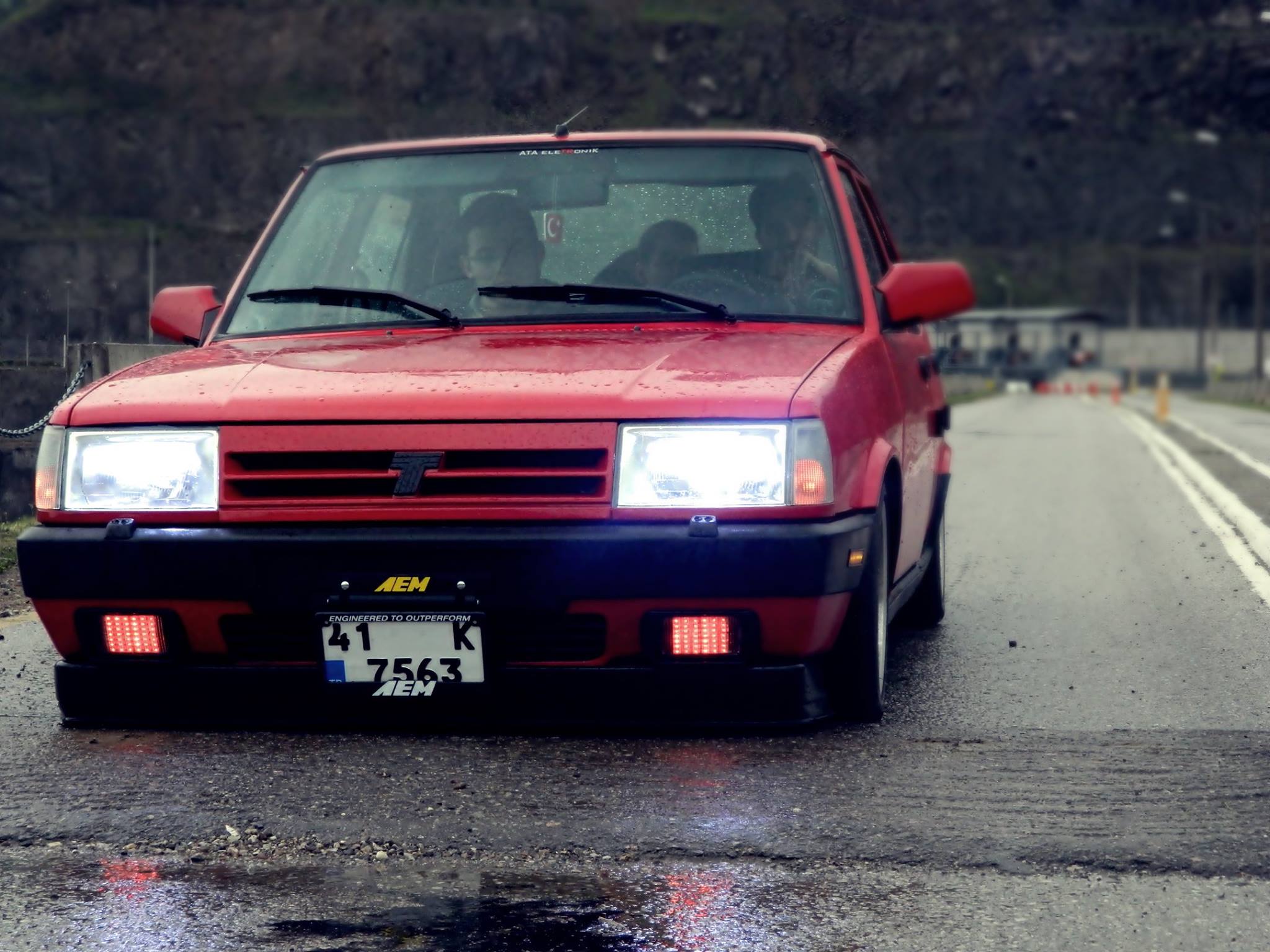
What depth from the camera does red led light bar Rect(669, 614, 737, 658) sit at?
14.6 feet

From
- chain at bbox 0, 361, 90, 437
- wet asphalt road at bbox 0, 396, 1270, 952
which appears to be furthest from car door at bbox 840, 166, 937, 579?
chain at bbox 0, 361, 90, 437

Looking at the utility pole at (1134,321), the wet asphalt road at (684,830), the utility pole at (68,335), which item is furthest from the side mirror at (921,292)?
the utility pole at (1134,321)

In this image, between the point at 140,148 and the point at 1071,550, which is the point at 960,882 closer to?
the point at 1071,550

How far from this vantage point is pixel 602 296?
5289mm

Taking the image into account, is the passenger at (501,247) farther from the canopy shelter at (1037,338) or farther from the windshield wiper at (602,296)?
the canopy shelter at (1037,338)

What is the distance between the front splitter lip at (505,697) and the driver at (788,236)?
4.02ft

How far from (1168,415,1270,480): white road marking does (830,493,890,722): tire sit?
1184 cm

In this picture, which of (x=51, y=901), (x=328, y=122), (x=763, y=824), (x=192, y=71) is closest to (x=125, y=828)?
(x=51, y=901)

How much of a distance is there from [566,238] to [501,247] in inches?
7.4

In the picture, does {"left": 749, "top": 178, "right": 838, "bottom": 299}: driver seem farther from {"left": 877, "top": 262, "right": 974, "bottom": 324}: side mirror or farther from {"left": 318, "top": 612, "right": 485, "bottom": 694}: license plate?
{"left": 318, "top": 612, "right": 485, "bottom": 694}: license plate

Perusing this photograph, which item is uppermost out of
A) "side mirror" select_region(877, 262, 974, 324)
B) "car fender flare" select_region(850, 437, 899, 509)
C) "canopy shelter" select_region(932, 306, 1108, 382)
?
"side mirror" select_region(877, 262, 974, 324)

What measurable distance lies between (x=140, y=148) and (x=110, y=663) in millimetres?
128514

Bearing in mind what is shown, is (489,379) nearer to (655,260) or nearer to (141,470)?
(141,470)

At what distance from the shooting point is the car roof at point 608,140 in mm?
5715
